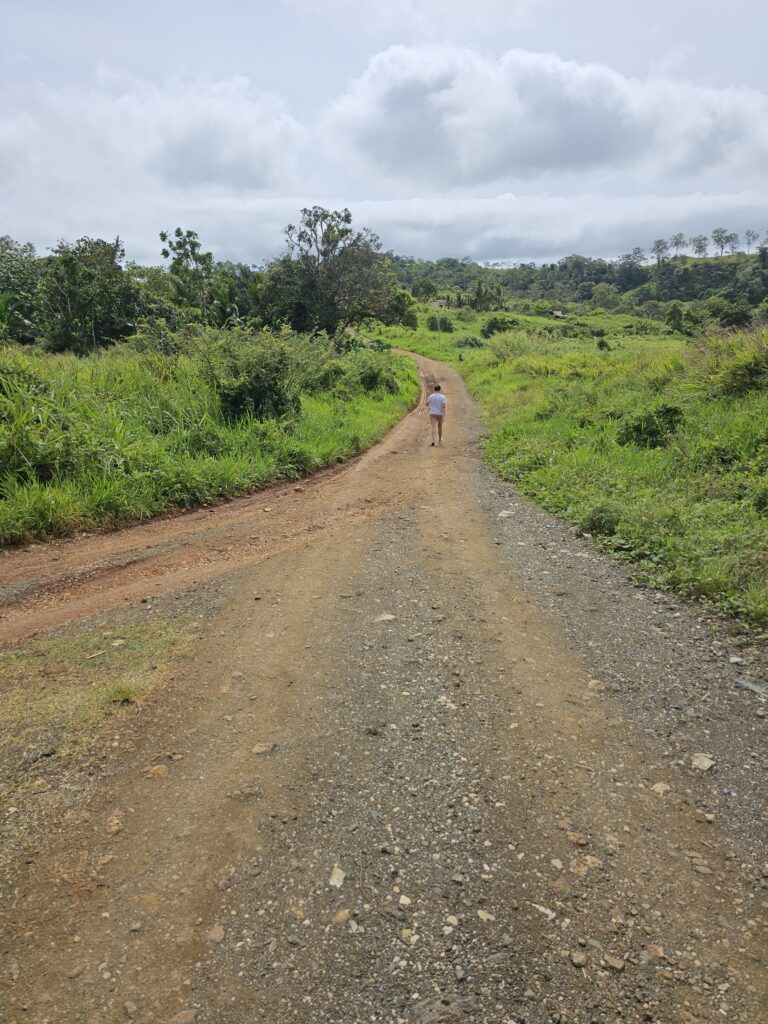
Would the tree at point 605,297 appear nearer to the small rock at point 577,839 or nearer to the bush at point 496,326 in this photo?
the bush at point 496,326

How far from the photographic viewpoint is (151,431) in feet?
29.7

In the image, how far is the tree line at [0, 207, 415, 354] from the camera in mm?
26109

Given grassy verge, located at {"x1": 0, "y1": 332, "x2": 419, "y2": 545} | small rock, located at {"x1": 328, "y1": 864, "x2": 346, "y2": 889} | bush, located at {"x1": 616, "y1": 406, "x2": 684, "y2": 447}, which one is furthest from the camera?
bush, located at {"x1": 616, "y1": 406, "x2": 684, "y2": 447}

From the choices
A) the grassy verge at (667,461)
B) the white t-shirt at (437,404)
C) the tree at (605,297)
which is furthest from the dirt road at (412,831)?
the tree at (605,297)

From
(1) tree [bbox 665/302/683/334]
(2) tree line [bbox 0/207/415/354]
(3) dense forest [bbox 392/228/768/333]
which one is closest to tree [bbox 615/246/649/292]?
(3) dense forest [bbox 392/228/768/333]

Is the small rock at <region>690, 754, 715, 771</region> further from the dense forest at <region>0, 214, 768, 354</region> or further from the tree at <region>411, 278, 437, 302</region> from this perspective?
the tree at <region>411, 278, 437, 302</region>

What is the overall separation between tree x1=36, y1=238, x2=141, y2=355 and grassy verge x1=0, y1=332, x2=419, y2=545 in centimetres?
1954

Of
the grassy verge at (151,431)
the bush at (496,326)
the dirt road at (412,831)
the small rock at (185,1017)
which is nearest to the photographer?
the small rock at (185,1017)

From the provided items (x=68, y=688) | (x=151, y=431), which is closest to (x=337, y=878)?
(x=68, y=688)

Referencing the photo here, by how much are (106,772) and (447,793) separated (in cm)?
170

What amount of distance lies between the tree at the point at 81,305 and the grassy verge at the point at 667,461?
2151 centimetres

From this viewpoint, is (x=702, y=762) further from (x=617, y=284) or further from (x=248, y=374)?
(x=617, y=284)

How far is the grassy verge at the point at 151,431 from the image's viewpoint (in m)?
6.73

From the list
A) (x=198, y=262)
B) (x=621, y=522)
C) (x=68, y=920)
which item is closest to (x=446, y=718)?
(x=68, y=920)
